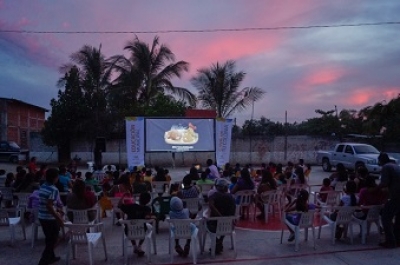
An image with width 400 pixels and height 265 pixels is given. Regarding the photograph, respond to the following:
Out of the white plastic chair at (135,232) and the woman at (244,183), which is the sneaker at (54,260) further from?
the woman at (244,183)

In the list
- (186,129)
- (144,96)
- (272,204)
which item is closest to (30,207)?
(272,204)

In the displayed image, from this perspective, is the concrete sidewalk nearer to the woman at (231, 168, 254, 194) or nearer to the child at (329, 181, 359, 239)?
the child at (329, 181, 359, 239)

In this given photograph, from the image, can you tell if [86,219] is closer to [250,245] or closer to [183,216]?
[183,216]

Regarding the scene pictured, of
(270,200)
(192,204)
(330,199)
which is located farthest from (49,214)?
(330,199)

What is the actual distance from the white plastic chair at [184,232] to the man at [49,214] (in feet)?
5.77

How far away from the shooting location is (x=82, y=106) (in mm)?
27250

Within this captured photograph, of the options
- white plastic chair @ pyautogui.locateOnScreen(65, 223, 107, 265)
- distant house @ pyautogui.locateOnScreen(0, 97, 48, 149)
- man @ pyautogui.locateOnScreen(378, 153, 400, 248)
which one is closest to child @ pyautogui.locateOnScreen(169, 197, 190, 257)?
white plastic chair @ pyautogui.locateOnScreen(65, 223, 107, 265)

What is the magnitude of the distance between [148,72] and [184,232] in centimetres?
2445

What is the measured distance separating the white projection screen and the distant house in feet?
89.9

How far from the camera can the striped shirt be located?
6.11m

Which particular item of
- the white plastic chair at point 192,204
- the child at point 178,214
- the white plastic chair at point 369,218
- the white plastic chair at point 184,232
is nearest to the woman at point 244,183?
the white plastic chair at point 192,204

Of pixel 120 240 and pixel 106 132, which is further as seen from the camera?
pixel 106 132

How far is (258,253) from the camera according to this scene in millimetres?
6992

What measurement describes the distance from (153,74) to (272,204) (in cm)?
2187
